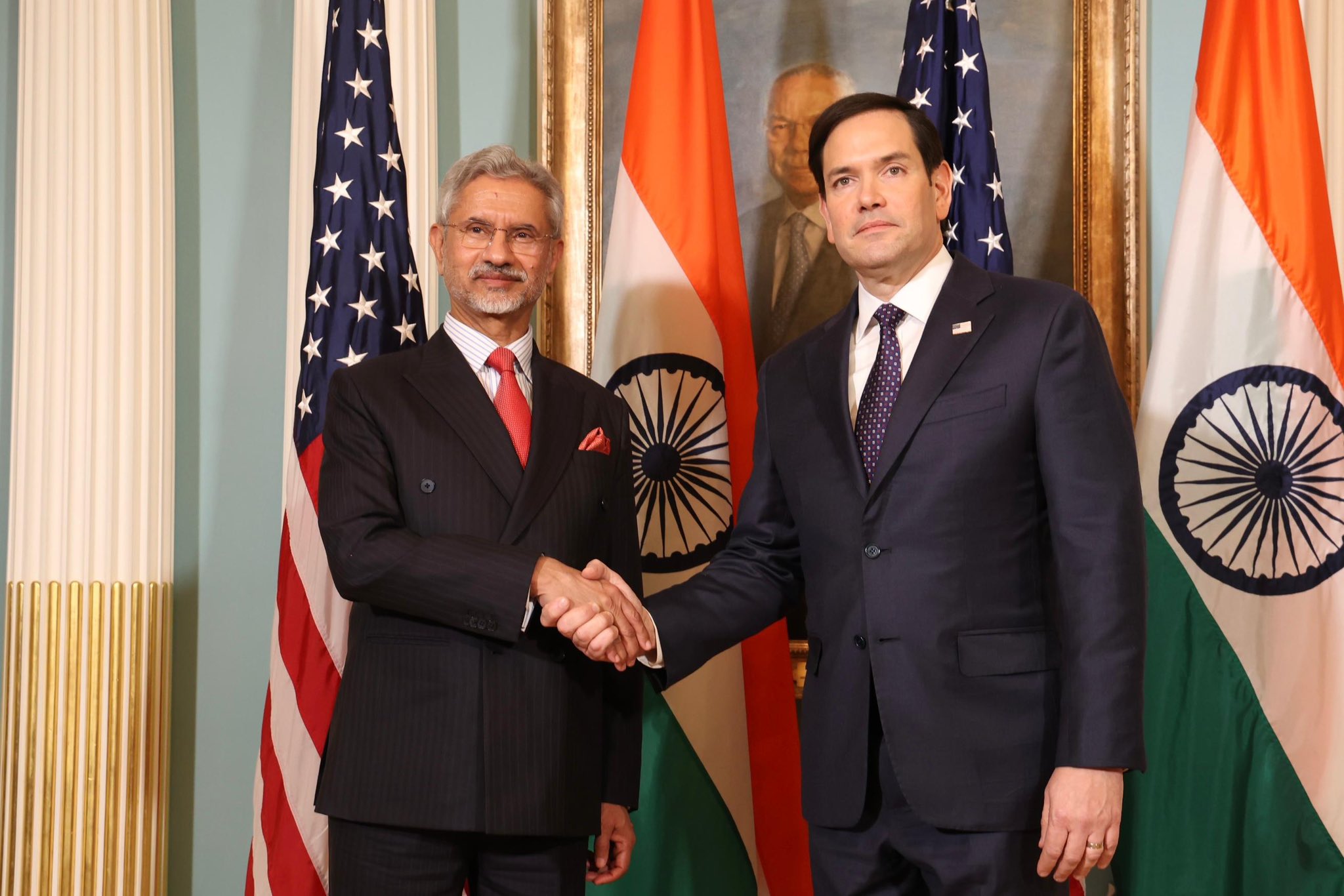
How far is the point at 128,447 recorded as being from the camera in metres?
3.09

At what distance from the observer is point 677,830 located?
286 centimetres

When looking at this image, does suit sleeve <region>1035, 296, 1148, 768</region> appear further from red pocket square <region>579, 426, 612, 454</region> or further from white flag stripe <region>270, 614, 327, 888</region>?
white flag stripe <region>270, 614, 327, 888</region>

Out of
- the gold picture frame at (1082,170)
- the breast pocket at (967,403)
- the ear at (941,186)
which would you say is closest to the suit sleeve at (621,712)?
the breast pocket at (967,403)

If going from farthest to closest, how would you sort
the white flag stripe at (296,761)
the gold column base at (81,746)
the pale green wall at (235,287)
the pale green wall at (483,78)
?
the pale green wall at (483,78) → the pale green wall at (235,287) → the gold column base at (81,746) → the white flag stripe at (296,761)

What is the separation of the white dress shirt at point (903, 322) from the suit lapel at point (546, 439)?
21.1 inches

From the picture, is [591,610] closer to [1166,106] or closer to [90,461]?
[90,461]

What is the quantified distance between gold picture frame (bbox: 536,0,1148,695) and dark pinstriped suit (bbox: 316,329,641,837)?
4.11 feet

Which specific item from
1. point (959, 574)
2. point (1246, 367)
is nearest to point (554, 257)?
point (959, 574)

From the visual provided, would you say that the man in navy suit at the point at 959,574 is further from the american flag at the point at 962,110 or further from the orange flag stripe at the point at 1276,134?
the orange flag stripe at the point at 1276,134

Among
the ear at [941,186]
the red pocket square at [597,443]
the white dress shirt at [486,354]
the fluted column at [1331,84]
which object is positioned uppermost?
the fluted column at [1331,84]

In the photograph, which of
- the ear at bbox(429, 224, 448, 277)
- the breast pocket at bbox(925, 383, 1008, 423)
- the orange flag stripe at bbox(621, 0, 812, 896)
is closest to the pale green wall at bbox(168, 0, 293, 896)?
the orange flag stripe at bbox(621, 0, 812, 896)

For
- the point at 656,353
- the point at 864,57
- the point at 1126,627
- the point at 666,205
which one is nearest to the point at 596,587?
the point at 1126,627

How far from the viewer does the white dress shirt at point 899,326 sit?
2014 mm

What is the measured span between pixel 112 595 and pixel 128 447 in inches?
15.9
